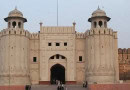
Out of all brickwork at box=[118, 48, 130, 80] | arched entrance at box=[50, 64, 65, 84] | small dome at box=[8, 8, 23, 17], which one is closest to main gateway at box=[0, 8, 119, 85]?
small dome at box=[8, 8, 23, 17]

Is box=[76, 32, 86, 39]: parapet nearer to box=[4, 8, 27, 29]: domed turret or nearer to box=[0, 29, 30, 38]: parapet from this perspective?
box=[0, 29, 30, 38]: parapet

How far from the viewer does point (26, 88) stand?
35.1m

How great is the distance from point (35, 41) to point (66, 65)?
5793mm

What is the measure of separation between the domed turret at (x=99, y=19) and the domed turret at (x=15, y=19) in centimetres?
1014

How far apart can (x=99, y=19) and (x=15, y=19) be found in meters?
12.2

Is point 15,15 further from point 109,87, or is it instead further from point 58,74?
point 109,87

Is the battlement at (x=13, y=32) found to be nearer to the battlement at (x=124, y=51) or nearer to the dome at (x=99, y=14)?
the dome at (x=99, y=14)

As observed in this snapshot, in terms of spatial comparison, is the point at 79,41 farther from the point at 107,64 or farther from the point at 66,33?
the point at 107,64

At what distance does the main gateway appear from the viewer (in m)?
43.1

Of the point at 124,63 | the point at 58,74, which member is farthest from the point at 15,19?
the point at 124,63

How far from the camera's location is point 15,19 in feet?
149

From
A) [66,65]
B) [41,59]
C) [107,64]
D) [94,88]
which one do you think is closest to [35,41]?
[41,59]

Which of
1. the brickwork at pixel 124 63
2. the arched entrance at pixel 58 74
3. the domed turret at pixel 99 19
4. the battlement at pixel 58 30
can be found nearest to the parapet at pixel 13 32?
the battlement at pixel 58 30

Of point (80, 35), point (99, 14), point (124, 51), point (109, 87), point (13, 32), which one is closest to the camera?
point (109, 87)
